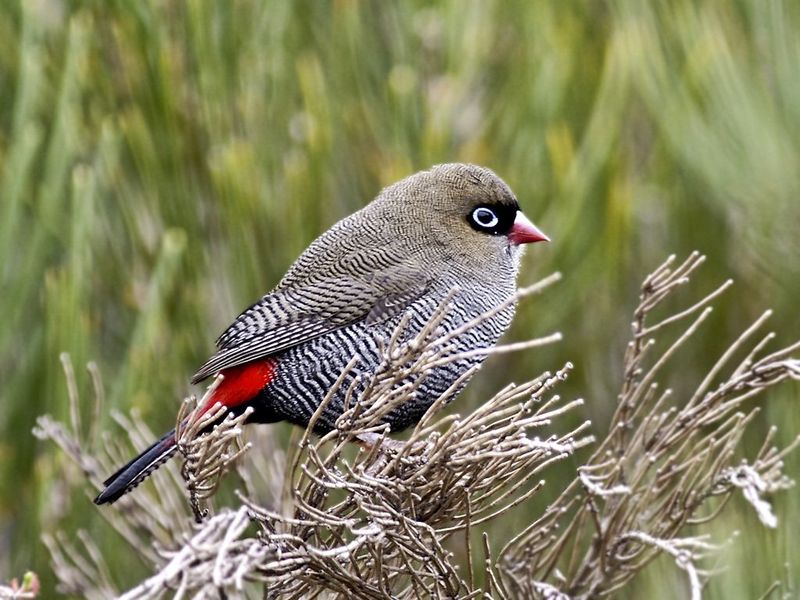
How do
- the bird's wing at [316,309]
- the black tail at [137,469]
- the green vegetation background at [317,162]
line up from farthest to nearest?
the green vegetation background at [317,162]
the bird's wing at [316,309]
the black tail at [137,469]

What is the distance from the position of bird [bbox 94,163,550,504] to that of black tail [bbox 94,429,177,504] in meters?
0.36

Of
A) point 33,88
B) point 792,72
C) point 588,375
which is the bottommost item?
point 588,375

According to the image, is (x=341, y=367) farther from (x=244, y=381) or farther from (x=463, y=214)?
(x=463, y=214)

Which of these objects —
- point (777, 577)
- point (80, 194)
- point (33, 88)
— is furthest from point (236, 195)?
point (777, 577)

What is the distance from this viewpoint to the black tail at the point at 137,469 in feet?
9.95

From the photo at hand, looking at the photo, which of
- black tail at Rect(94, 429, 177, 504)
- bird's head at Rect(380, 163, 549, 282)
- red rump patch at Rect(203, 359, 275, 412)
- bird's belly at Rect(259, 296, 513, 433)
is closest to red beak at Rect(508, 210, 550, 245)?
bird's head at Rect(380, 163, 549, 282)

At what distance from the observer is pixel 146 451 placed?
3.10 meters

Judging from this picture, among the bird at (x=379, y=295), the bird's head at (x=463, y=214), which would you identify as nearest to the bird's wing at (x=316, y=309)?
the bird at (x=379, y=295)

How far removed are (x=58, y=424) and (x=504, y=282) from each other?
4.42 feet

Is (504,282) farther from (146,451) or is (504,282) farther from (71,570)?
(71,570)

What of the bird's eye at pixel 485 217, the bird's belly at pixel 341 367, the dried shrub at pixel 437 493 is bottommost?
the dried shrub at pixel 437 493

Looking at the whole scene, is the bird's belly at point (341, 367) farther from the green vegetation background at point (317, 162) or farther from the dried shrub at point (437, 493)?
the green vegetation background at point (317, 162)

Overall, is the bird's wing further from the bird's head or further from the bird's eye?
the bird's eye

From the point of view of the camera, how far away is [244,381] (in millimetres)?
3525
